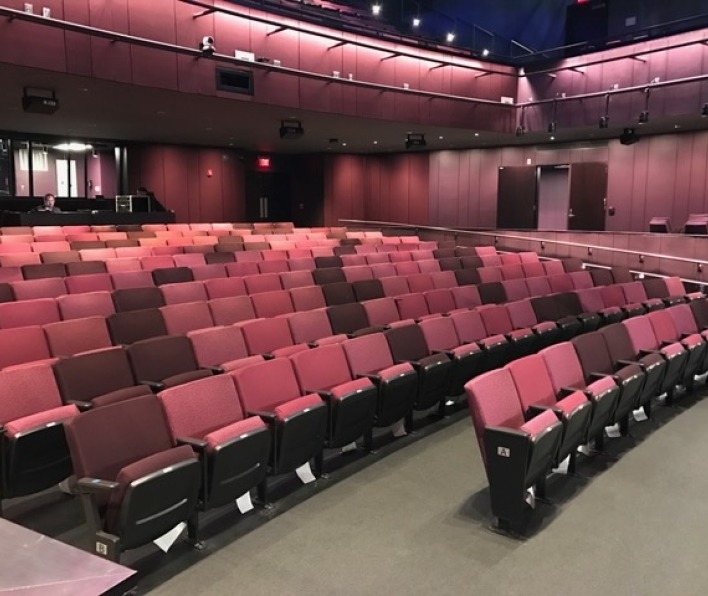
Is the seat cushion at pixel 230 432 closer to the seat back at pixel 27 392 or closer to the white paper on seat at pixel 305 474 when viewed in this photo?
the white paper on seat at pixel 305 474

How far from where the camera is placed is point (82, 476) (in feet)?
6.65

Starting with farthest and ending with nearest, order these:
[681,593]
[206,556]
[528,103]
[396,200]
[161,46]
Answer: [396,200] → [528,103] → [161,46] → [206,556] → [681,593]

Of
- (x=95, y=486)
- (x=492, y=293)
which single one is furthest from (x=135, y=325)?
(x=492, y=293)

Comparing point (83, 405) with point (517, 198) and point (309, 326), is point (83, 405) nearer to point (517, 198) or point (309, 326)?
point (309, 326)

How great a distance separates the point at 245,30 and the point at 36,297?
4684 mm

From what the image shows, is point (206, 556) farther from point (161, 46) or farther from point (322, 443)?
point (161, 46)

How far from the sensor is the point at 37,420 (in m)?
2.27

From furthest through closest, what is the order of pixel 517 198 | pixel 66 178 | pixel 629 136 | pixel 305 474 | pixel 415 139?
1. pixel 517 198
2. pixel 66 178
3. pixel 415 139
4. pixel 629 136
5. pixel 305 474

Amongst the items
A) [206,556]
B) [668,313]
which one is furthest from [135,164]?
[206,556]

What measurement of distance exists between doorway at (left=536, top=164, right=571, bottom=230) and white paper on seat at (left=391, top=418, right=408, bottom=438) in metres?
9.05

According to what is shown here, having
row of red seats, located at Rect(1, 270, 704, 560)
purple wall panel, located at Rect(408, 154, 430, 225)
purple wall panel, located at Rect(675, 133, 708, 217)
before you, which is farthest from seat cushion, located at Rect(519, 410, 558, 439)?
purple wall panel, located at Rect(408, 154, 430, 225)

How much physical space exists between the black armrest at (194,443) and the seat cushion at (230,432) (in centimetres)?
2

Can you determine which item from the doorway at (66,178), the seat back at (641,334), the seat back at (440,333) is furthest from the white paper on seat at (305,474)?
the doorway at (66,178)

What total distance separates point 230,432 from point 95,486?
51cm
